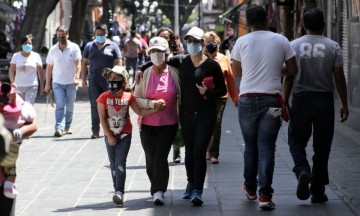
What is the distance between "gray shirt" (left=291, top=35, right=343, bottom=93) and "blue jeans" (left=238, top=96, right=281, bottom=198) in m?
0.44

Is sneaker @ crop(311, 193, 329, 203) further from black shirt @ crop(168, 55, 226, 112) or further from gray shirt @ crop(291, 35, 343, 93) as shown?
black shirt @ crop(168, 55, 226, 112)

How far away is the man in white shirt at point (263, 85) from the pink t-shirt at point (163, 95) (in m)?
0.72

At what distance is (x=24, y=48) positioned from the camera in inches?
681

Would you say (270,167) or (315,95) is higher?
(315,95)

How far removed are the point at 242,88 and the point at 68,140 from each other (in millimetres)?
7070

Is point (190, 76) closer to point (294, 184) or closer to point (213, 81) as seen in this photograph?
point (213, 81)

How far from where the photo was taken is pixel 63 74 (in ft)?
56.3

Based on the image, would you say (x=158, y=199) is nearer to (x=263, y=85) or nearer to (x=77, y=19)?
(x=263, y=85)

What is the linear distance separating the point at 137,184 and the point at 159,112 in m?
1.68

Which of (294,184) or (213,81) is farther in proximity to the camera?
Answer: (294,184)

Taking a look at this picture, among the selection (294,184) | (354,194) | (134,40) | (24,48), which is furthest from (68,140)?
(134,40)

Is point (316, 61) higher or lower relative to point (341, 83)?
higher

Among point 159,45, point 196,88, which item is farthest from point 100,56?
point 196,88

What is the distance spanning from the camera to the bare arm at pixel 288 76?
9.68m
